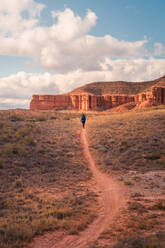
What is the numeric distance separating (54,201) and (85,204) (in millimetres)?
1257

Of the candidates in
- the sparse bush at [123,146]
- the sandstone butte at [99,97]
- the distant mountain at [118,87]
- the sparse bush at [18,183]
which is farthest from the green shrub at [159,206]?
the distant mountain at [118,87]

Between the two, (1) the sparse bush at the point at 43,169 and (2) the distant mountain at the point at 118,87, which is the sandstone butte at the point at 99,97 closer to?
(2) the distant mountain at the point at 118,87

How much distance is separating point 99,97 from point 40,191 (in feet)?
290

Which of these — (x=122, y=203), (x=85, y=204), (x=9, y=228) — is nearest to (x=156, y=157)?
(x=122, y=203)

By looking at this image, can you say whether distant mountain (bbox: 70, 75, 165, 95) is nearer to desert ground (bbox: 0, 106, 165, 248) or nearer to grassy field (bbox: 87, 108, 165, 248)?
grassy field (bbox: 87, 108, 165, 248)

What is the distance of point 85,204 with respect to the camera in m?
7.93

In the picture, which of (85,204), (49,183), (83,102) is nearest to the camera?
(85,204)

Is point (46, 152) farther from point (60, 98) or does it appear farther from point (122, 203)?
point (60, 98)

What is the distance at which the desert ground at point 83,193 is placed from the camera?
5434mm

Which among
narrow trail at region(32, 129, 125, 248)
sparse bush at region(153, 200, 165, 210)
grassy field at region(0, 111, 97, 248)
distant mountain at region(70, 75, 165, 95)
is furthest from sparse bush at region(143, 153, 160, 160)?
distant mountain at region(70, 75, 165, 95)

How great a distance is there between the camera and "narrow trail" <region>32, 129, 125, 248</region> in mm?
5191

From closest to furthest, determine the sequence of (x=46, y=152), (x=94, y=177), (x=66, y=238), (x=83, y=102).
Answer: (x=66, y=238) → (x=94, y=177) → (x=46, y=152) → (x=83, y=102)

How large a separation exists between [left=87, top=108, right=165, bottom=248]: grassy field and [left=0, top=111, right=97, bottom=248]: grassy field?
127 cm

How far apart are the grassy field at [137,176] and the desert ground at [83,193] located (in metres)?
0.02
